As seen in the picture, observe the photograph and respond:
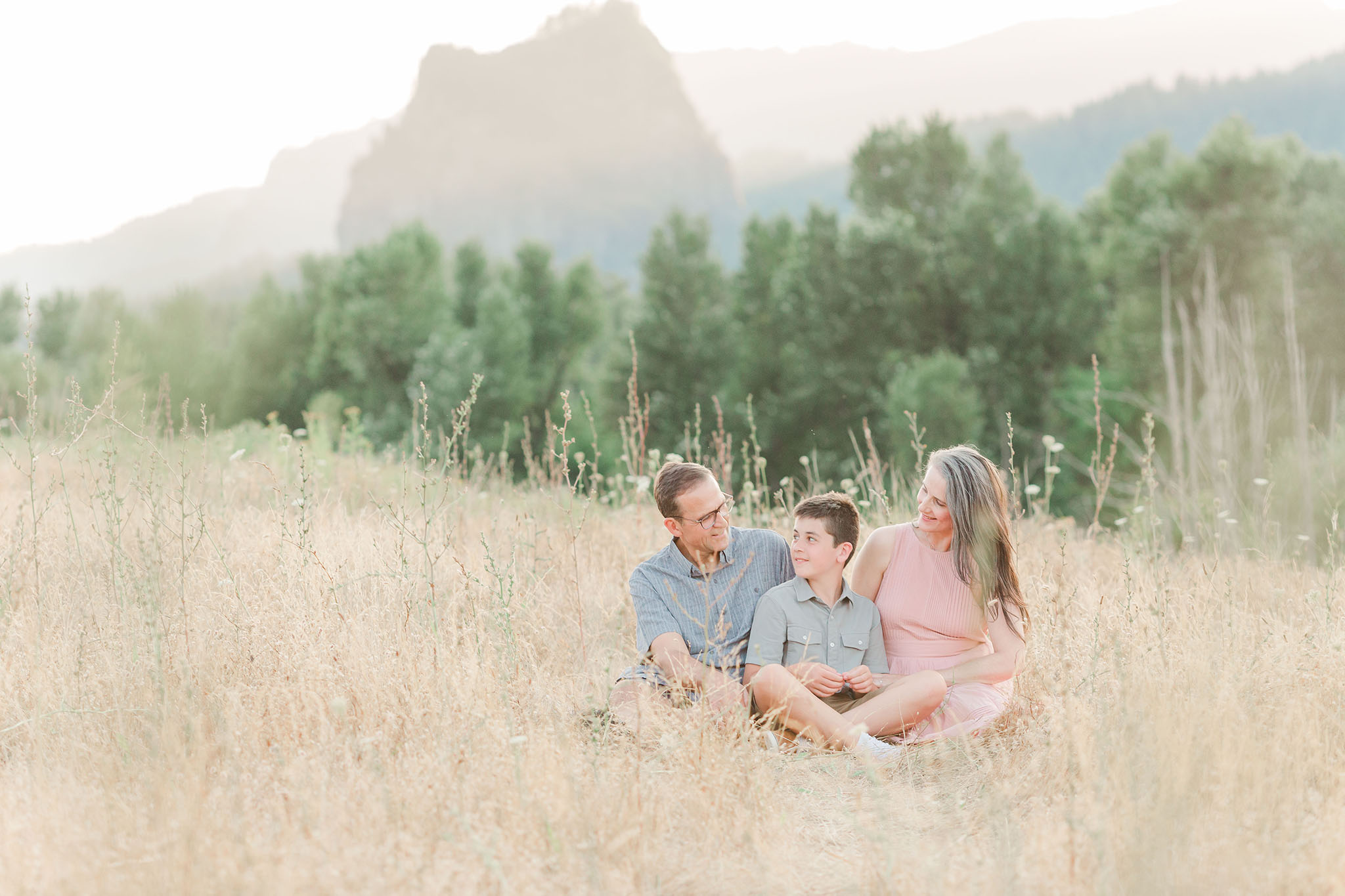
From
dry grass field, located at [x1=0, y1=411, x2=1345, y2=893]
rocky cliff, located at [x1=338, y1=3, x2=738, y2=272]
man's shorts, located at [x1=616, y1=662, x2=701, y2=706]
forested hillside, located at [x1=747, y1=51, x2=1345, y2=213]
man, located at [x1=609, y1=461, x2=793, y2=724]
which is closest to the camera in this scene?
dry grass field, located at [x1=0, y1=411, x2=1345, y2=893]

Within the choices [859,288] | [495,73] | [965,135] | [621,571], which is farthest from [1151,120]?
[495,73]

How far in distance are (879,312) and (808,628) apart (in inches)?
806

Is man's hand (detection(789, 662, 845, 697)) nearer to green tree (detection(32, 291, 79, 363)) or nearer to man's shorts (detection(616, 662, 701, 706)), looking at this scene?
man's shorts (detection(616, 662, 701, 706))

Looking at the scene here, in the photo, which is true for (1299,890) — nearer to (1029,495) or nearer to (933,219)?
(1029,495)

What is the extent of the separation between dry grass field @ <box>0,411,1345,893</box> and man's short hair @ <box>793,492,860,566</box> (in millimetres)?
813

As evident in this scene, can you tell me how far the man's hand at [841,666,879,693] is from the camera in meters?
3.48

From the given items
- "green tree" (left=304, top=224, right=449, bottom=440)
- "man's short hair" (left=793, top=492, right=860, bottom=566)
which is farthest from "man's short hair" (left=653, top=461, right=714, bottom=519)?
"green tree" (left=304, top=224, right=449, bottom=440)

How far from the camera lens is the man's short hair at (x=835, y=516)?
11.8ft

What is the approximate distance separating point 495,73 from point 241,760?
100 meters

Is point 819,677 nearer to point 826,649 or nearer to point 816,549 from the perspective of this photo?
point 826,649

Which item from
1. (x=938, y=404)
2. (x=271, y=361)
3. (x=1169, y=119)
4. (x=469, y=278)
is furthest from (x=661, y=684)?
(x=1169, y=119)

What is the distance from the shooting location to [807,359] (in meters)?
23.1

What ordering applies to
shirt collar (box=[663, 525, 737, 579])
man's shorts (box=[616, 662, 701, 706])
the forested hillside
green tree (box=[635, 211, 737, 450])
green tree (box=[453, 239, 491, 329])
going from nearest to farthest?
man's shorts (box=[616, 662, 701, 706]), shirt collar (box=[663, 525, 737, 579]), green tree (box=[635, 211, 737, 450]), green tree (box=[453, 239, 491, 329]), the forested hillside

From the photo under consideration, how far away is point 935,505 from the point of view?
3.66 meters
